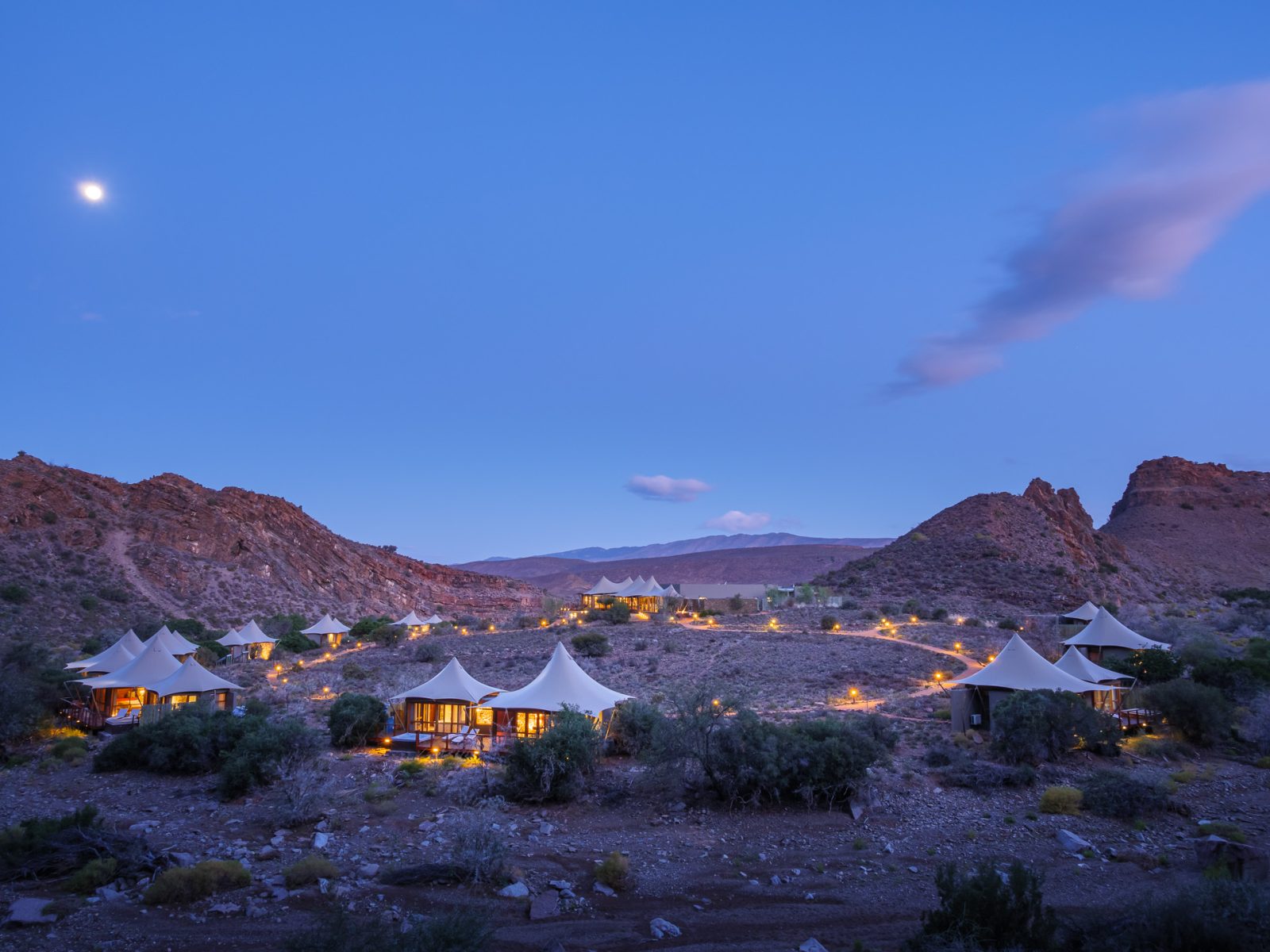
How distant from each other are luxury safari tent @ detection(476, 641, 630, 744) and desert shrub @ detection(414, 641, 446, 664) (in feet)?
49.6

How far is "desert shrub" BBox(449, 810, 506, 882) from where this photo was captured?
32.9ft

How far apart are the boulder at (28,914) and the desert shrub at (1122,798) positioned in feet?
46.5

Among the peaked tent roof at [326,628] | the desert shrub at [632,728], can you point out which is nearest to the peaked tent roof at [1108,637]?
the desert shrub at [632,728]

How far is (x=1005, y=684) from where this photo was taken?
18.6m

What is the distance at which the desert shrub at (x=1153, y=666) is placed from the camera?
868 inches

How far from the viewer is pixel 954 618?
135ft

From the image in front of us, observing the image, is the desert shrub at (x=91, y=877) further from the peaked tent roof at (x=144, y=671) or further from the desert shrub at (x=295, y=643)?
the desert shrub at (x=295, y=643)

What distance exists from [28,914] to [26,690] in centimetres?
1301

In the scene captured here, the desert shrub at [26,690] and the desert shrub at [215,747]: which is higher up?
the desert shrub at [26,690]

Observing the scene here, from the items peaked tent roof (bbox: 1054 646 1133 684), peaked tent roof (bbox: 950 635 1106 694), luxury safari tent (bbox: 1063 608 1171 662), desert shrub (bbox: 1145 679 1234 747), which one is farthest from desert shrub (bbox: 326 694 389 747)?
luxury safari tent (bbox: 1063 608 1171 662)

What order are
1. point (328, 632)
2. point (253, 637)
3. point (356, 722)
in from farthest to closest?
point (328, 632) → point (253, 637) → point (356, 722)

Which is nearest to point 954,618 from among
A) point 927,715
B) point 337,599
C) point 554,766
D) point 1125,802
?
point 927,715

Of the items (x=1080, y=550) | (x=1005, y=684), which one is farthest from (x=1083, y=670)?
(x=1080, y=550)

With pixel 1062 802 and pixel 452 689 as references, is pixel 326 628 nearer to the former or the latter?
pixel 452 689
